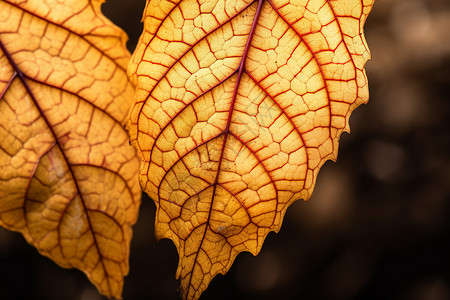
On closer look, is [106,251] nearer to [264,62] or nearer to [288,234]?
[264,62]

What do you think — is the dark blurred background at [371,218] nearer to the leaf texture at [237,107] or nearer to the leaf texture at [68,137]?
the leaf texture at [68,137]

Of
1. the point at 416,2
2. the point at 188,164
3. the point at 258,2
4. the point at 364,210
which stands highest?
the point at 416,2

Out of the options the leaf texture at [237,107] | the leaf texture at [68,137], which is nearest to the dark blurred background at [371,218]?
the leaf texture at [68,137]

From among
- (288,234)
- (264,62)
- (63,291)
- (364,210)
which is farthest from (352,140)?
(63,291)

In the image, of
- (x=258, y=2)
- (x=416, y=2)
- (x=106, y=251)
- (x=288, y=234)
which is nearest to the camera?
(x=258, y=2)

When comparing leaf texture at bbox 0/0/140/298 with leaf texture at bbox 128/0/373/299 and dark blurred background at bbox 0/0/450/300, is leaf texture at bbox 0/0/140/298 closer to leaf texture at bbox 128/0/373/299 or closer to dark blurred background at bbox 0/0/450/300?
leaf texture at bbox 128/0/373/299
